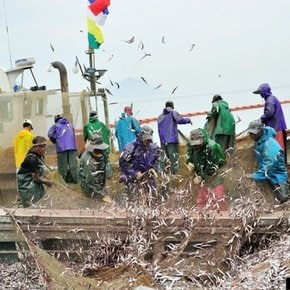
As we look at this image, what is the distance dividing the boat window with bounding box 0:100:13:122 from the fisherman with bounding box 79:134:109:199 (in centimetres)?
437

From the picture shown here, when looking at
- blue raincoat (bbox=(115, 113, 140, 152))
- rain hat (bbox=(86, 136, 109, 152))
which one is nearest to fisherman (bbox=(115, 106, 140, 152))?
blue raincoat (bbox=(115, 113, 140, 152))

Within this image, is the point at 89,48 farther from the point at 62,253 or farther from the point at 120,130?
the point at 62,253

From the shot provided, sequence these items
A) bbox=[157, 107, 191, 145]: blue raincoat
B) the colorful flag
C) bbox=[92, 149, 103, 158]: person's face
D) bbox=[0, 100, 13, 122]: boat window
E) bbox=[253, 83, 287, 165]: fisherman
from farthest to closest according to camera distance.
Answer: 1. the colorful flag
2. bbox=[0, 100, 13, 122]: boat window
3. bbox=[157, 107, 191, 145]: blue raincoat
4. bbox=[253, 83, 287, 165]: fisherman
5. bbox=[92, 149, 103, 158]: person's face

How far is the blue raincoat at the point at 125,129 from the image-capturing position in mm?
12695

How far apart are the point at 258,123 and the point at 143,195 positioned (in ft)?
5.23

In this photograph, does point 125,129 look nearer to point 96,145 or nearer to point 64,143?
point 64,143

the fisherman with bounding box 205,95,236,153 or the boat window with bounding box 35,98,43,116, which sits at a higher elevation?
the boat window with bounding box 35,98,43,116

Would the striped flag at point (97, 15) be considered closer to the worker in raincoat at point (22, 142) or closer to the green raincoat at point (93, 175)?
the worker in raincoat at point (22, 142)

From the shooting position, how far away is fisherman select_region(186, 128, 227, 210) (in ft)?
27.1

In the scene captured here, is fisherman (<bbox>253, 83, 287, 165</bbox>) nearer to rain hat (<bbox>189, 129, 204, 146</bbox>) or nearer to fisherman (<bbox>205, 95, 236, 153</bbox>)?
fisherman (<bbox>205, 95, 236, 153</bbox>)

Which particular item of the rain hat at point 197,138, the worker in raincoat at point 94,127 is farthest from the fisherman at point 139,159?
the worker in raincoat at point 94,127

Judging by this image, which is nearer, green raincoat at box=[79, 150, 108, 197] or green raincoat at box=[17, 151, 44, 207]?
green raincoat at box=[79, 150, 108, 197]

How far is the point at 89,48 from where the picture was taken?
1366 cm

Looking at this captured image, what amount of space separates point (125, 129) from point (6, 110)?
214 centimetres
